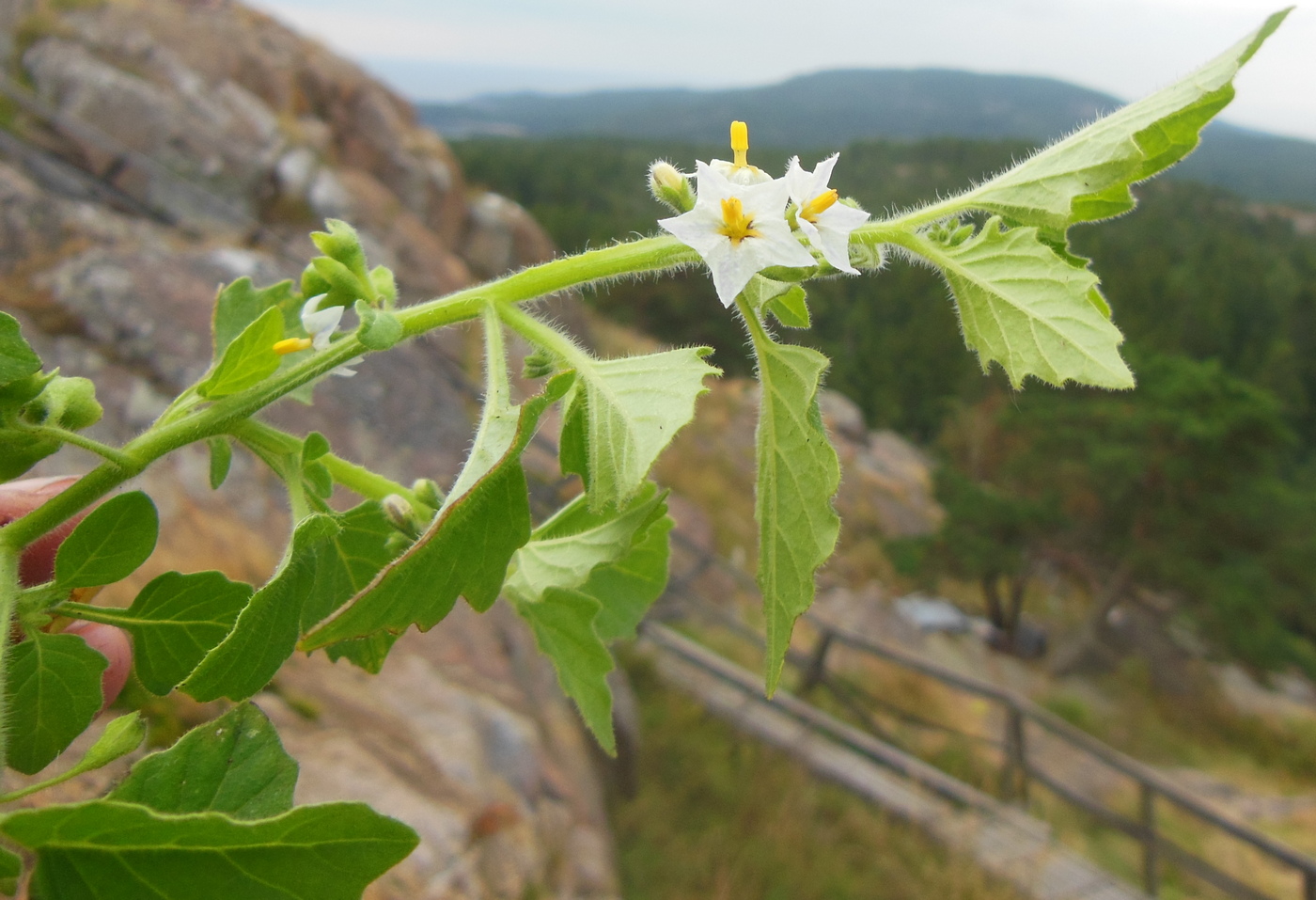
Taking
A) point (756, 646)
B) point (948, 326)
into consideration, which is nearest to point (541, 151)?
point (948, 326)

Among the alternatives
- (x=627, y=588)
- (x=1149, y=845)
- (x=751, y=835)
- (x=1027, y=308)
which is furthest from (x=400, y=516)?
(x=1149, y=845)

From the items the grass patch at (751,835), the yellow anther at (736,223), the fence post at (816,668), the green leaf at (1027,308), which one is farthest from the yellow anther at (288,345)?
the fence post at (816,668)

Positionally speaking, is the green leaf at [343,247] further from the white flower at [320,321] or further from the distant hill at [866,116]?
the distant hill at [866,116]

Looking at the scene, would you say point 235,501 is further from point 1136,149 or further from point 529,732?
point 1136,149

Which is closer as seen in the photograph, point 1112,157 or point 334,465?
point 1112,157

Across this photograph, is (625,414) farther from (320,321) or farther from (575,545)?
(320,321)
